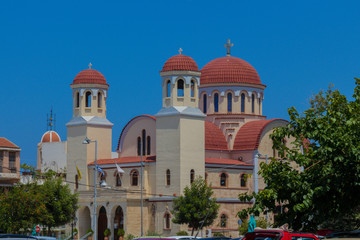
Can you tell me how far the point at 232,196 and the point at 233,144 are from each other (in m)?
6.21

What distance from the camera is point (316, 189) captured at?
21844 millimetres

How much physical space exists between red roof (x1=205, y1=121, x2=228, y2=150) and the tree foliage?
49.7 ft

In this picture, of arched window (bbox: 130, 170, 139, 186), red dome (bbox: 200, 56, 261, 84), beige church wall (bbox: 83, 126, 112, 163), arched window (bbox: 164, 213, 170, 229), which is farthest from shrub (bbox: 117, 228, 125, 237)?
red dome (bbox: 200, 56, 261, 84)

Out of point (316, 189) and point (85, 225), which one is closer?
point (316, 189)

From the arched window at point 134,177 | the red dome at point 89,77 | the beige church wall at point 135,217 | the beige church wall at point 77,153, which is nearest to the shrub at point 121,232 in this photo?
the beige church wall at point 135,217

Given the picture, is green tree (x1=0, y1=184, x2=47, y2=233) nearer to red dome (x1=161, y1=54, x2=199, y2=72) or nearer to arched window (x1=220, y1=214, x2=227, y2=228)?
arched window (x1=220, y1=214, x2=227, y2=228)

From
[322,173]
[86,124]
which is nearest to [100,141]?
[86,124]

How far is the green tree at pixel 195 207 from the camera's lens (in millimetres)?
56319

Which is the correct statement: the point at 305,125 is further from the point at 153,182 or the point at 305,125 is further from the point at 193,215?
the point at 153,182

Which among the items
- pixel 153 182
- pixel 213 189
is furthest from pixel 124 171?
pixel 213 189

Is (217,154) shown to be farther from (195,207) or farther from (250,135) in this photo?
(195,207)

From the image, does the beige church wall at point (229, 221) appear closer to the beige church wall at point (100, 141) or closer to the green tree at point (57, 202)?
the green tree at point (57, 202)

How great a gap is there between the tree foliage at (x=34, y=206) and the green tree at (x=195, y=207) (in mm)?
7675

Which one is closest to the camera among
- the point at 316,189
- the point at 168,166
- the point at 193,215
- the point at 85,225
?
the point at 316,189
